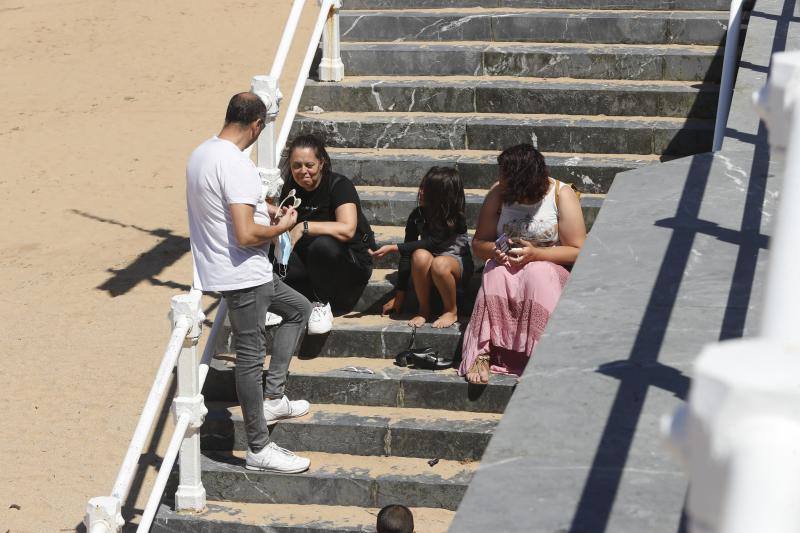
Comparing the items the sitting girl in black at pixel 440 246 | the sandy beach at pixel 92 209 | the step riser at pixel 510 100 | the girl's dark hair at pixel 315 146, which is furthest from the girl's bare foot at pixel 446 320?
the step riser at pixel 510 100

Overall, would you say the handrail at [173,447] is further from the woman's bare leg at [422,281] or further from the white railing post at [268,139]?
the woman's bare leg at [422,281]

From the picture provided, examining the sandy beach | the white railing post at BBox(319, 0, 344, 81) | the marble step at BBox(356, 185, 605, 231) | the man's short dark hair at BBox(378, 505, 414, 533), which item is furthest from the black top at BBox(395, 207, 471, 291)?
the white railing post at BBox(319, 0, 344, 81)

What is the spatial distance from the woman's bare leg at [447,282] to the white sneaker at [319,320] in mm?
533

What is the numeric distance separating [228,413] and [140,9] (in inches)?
534

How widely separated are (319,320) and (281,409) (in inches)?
21.2

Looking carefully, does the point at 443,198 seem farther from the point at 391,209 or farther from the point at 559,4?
the point at 559,4

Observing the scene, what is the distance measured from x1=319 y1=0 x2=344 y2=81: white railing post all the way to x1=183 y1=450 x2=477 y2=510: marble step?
3.11 meters

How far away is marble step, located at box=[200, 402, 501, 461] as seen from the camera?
221 inches

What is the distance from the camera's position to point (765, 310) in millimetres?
1076

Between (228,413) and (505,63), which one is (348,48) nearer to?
(505,63)

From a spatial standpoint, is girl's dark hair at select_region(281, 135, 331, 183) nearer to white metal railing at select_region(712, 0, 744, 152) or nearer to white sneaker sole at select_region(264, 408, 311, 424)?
white sneaker sole at select_region(264, 408, 311, 424)

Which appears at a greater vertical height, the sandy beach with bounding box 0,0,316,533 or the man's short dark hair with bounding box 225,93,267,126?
the man's short dark hair with bounding box 225,93,267,126

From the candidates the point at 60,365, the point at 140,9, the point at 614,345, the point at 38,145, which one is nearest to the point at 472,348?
the point at 614,345

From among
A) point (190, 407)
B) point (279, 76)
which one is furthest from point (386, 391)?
point (279, 76)
